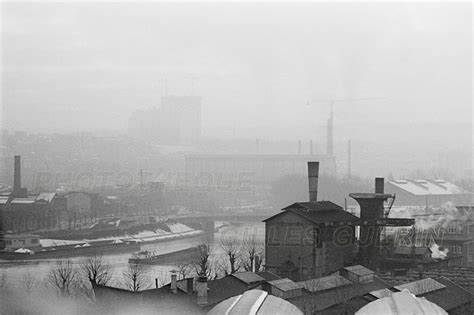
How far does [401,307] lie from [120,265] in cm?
1688

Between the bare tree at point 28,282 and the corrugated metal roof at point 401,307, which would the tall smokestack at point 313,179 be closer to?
the bare tree at point 28,282

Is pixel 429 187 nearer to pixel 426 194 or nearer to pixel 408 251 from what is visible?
pixel 426 194

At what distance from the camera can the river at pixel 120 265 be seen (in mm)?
17078

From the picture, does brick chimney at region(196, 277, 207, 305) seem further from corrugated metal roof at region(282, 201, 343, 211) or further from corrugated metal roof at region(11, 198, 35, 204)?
corrugated metal roof at region(11, 198, 35, 204)

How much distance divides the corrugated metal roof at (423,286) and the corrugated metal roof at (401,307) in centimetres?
578

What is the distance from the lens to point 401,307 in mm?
4438

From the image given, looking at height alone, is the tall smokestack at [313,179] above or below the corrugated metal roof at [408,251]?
above

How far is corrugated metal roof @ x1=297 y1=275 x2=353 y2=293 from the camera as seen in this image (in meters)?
10.6

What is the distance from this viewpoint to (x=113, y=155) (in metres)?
53.6

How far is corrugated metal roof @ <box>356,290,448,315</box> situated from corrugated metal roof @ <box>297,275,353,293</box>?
591 centimetres

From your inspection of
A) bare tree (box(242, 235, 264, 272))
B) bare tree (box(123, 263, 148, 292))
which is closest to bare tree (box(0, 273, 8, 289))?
bare tree (box(123, 263, 148, 292))

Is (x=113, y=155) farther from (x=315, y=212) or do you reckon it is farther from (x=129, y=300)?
(x=129, y=300)

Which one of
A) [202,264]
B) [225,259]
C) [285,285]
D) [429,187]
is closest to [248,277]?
[285,285]

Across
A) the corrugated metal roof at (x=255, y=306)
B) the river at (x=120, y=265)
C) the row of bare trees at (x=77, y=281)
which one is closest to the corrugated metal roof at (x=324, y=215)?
the row of bare trees at (x=77, y=281)
